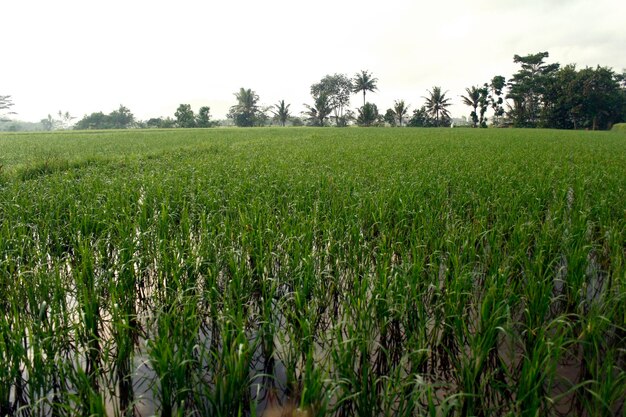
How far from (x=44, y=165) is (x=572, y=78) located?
49.9 meters

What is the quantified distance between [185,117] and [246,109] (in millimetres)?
8973

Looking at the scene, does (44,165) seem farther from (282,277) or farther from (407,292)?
(407,292)

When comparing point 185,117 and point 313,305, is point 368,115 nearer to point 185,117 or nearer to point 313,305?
point 185,117

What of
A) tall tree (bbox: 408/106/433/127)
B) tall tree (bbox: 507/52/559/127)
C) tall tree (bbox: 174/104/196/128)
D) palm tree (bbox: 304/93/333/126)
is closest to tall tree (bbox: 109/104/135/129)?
tall tree (bbox: 174/104/196/128)

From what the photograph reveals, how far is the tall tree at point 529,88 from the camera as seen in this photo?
151 ft

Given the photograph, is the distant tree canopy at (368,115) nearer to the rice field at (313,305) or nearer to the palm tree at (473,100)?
the palm tree at (473,100)

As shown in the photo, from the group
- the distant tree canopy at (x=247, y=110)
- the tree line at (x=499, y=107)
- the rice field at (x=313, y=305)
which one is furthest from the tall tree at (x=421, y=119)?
the rice field at (x=313, y=305)

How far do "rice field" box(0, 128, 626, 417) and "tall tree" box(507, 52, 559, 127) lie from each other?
46.9m

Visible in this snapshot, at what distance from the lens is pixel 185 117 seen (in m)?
54.1

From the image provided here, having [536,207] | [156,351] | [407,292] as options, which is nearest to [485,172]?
[536,207]

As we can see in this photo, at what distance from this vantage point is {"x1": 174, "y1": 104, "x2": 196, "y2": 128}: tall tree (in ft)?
177

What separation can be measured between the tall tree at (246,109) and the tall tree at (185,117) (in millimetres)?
7035

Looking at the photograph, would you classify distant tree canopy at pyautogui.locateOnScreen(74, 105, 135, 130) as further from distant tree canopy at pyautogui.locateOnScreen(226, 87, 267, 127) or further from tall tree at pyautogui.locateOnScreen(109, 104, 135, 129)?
distant tree canopy at pyautogui.locateOnScreen(226, 87, 267, 127)

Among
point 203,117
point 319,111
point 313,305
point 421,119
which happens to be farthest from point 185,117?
point 313,305
